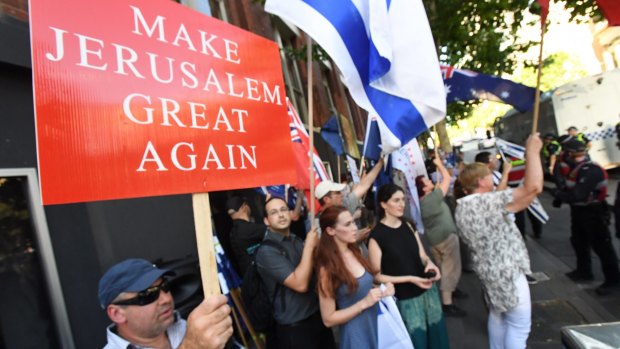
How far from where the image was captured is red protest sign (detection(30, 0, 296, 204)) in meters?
1.19

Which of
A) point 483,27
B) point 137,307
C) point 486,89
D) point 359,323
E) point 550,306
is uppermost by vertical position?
point 483,27

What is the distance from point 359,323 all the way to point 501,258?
4.10 feet

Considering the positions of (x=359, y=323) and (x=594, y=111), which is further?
(x=594, y=111)

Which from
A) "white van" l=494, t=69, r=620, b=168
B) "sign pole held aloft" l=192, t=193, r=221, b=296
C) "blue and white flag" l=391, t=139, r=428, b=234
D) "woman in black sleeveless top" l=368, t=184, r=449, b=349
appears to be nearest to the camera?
"sign pole held aloft" l=192, t=193, r=221, b=296

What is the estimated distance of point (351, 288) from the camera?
2.46 m

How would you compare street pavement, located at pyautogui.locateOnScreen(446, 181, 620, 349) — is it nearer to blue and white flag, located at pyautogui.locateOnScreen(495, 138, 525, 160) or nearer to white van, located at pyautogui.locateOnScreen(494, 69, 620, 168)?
blue and white flag, located at pyautogui.locateOnScreen(495, 138, 525, 160)

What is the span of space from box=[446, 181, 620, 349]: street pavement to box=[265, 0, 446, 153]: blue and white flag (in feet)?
8.79

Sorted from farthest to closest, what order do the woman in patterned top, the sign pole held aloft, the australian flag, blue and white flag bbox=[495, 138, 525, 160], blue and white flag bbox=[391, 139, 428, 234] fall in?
blue and white flag bbox=[495, 138, 525, 160], blue and white flag bbox=[391, 139, 428, 234], the australian flag, the woman in patterned top, the sign pole held aloft

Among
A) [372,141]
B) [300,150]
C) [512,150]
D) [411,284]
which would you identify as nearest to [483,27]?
[512,150]

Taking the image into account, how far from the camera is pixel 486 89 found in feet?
13.4

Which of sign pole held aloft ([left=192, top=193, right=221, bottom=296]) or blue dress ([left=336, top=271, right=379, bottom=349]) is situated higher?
sign pole held aloft ([left=192, top=193, right=221, bottom=296])

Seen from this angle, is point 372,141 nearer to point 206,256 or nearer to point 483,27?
point 206,256

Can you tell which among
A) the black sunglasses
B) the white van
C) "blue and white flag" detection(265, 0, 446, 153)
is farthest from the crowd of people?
the white van

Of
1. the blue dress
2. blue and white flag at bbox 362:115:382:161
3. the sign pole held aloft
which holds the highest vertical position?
blue and white flag at bbox 362:115:382:161
